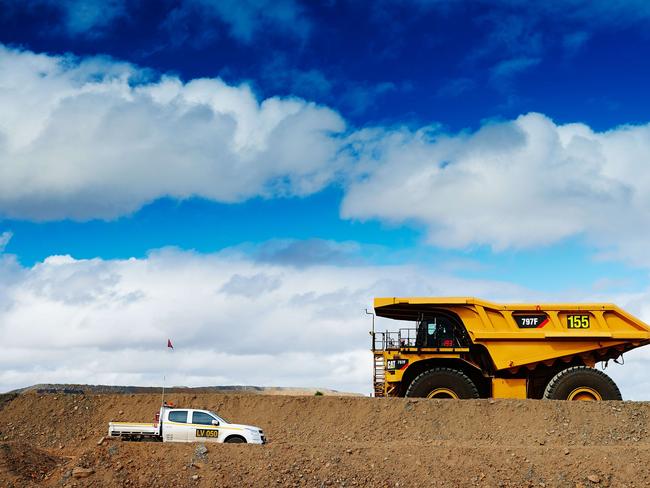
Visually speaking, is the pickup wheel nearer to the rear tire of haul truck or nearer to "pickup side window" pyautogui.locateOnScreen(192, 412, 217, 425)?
"pickup side window" pyautogui.locateOnScreen(192, 412, 217, 425)

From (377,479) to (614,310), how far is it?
14.7 meters

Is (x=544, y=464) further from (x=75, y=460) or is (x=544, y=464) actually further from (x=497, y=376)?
(x=75, y=460)

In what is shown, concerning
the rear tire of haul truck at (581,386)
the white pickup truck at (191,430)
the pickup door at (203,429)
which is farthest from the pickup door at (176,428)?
the rear tire of haul truck at (581,386)

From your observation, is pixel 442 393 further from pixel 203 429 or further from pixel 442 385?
pixel 203 429

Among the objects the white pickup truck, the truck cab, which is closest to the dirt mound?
the white pickup truck

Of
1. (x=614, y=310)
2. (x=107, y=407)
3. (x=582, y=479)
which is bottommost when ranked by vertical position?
(x=582, y=479)

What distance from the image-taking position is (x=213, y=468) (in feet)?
63.4

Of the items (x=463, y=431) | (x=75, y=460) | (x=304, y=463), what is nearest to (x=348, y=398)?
(x=463, y=431)

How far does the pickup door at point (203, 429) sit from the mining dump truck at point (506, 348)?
7.96 meters

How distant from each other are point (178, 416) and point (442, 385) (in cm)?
999

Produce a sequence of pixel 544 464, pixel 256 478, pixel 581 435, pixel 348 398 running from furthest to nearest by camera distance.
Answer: pixel 348 398 → pixel 581 435 → pixel 544 464 → pixel 256 478

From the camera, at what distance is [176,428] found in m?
23.5

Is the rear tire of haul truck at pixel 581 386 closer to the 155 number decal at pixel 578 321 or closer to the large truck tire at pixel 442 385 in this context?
the 155 number decal at pixel 578 321

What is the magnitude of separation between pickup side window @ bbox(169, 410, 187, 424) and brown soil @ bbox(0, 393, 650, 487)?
2.84m
